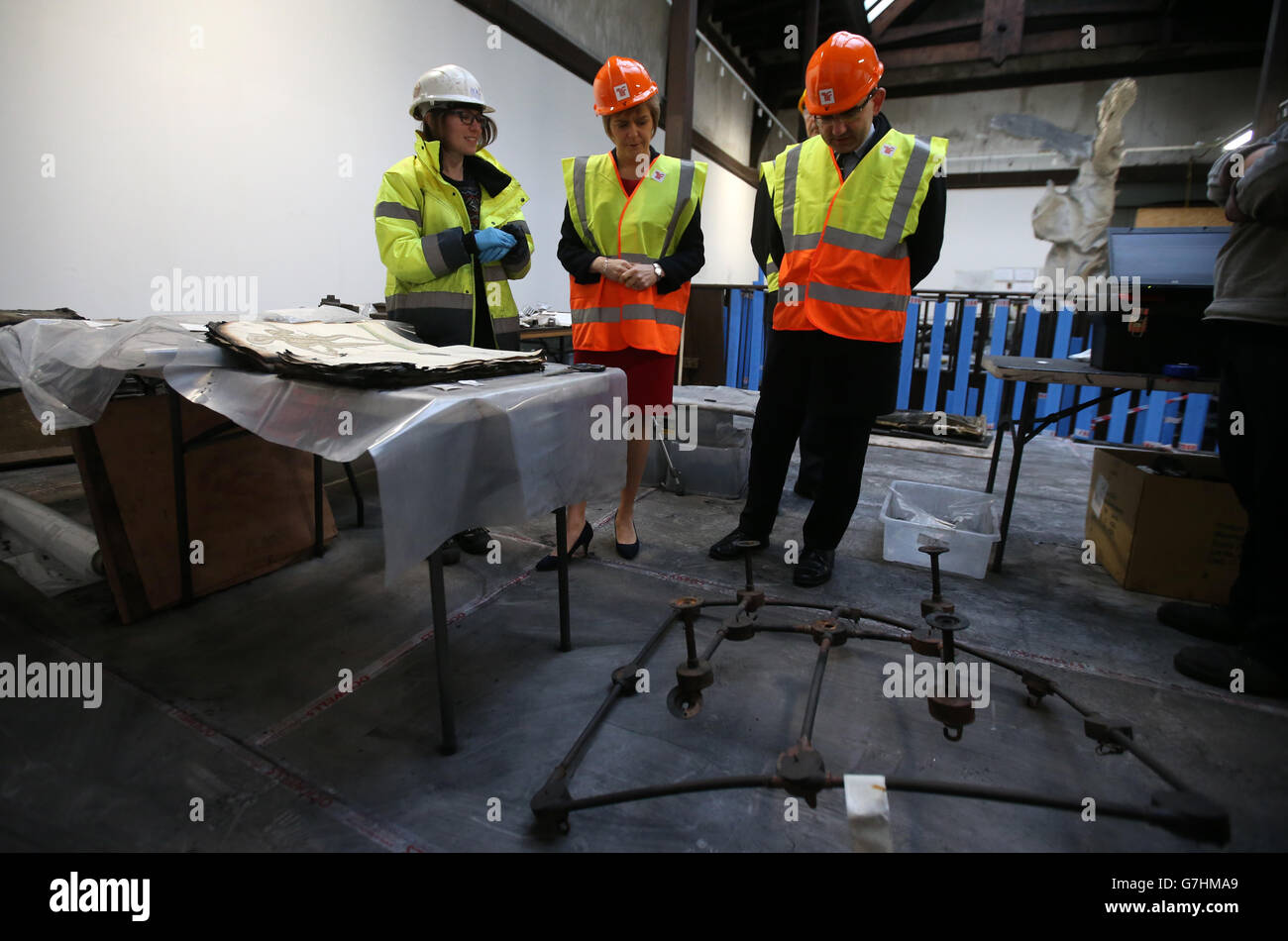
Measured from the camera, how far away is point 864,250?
1.92 metres

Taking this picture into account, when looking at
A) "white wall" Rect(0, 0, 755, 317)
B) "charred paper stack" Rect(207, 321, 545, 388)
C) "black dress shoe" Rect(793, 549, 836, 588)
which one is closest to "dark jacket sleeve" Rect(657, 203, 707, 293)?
"charred paper stack" Rect(207, 321, 545, 388)

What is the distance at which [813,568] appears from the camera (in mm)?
2186

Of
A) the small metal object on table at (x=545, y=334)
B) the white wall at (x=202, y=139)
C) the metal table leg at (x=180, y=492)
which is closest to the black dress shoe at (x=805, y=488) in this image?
the small metal object on table at (x=545, y=334)

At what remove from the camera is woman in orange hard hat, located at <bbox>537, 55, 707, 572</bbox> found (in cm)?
204

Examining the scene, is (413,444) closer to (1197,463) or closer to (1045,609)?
(1045,609)

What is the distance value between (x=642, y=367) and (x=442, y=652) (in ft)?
4.09

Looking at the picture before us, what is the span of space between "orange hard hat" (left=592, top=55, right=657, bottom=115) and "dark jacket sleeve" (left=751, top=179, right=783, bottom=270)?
0.54 metres

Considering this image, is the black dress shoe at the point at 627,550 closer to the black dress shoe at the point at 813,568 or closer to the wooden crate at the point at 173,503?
the black dress shoe at the point at 813,568

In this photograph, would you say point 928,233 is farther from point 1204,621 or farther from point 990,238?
point 990,238

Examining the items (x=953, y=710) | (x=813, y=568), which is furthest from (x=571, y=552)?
(x=953, y=710)

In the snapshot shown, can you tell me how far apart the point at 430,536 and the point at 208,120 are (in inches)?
113

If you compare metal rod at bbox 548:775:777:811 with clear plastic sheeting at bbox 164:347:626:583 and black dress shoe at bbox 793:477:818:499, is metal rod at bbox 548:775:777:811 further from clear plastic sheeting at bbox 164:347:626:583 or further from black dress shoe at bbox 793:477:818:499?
black dress shoe at bbox 793:477:818:499

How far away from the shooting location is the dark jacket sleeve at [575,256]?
2119mm
